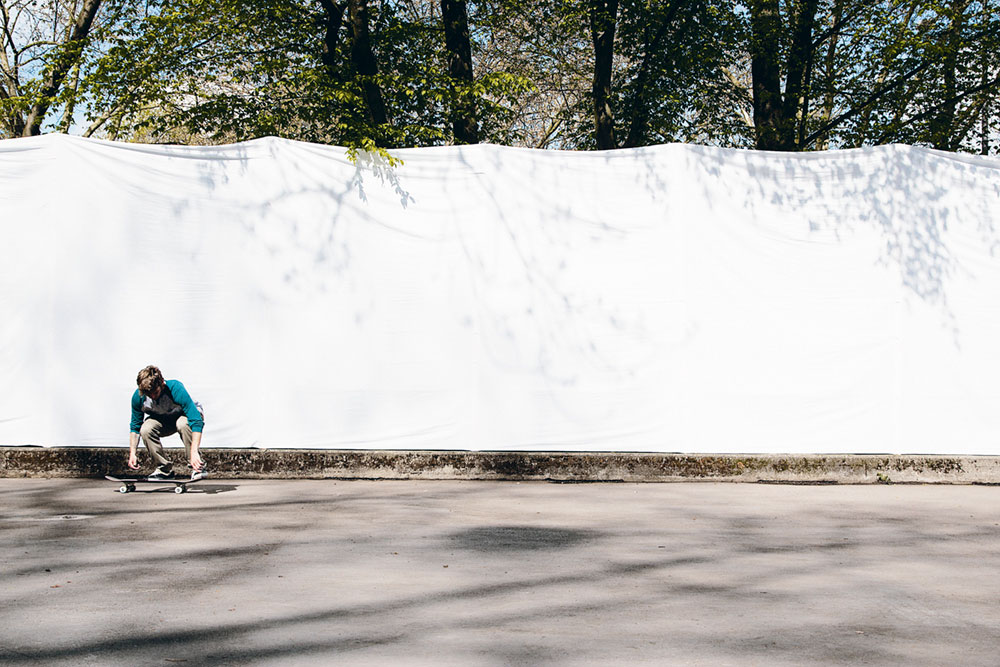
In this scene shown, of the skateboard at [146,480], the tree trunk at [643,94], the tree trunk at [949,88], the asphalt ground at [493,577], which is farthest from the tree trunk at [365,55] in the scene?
the tree trunk at [949,88]

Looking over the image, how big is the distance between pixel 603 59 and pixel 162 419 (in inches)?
328

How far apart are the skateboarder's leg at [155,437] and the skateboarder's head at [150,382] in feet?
1.06

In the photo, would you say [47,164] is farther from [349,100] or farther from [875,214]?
[875,214]

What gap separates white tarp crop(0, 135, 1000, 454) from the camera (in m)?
9.46

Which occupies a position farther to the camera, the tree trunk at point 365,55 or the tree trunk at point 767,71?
the tree trunk at point 767,71

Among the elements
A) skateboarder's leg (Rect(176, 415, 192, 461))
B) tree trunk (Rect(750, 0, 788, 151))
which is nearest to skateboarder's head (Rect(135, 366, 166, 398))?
skateboarder's leg (Rect(176, 415, 192, 461))

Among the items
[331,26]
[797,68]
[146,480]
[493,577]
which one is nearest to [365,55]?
[331,26]

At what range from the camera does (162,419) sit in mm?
8805

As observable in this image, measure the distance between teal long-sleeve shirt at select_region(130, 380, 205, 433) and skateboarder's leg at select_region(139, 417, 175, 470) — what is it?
0.22 feet

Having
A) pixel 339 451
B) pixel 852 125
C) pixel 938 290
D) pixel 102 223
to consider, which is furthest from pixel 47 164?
pixel 852 125

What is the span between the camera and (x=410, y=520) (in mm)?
7230

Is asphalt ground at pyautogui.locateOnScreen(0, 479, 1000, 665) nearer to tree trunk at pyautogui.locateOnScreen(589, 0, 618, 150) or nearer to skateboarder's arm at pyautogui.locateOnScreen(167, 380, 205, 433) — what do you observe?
skateboarder's arm at pyautogui.locateOnScreen(167, 380, 205, 433)

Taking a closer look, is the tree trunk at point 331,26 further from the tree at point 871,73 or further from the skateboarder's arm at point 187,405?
the skateboarder's arm at point 187,405

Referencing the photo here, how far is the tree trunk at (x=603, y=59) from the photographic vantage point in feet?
46.2
